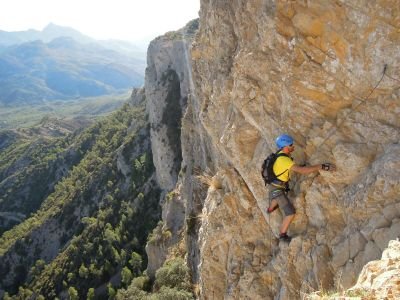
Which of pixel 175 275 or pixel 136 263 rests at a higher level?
pixel 175 275

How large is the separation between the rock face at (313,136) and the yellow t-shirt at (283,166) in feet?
2.05

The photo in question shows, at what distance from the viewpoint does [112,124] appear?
149375 millimetres

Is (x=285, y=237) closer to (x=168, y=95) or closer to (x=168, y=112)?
(x=168, y=112)

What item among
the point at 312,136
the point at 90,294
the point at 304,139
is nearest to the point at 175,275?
the point at 304,139

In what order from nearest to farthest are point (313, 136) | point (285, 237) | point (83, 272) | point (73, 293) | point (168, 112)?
point (313, 136)
point (285, 237)
point (73, 293)
point (83, 272)
point (168, 112)

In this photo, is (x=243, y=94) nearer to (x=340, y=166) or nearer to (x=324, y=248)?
(x=340, y=166)

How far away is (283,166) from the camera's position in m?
11.4

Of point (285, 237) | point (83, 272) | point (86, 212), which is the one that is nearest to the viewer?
point (285, 237)

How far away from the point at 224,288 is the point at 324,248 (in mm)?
7379

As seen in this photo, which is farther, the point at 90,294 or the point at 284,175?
the point at 90,294

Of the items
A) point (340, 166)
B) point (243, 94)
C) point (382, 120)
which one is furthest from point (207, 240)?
point (382, 120)

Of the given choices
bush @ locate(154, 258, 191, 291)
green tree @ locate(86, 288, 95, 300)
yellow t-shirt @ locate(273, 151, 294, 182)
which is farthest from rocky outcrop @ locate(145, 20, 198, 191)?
yellow t-shirt @ locate(273, 151, 294, 182)

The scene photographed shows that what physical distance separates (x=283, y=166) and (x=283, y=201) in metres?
1.11

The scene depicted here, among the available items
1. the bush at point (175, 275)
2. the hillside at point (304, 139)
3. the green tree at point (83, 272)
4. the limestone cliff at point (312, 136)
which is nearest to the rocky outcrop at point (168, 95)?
the green tree at point (83, 272)
